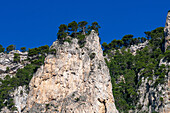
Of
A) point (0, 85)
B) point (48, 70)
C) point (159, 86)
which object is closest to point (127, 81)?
point (159, 86)

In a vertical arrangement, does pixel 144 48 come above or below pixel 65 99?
above

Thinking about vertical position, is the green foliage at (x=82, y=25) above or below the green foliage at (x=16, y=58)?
above

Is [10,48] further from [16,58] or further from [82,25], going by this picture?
[82,25]

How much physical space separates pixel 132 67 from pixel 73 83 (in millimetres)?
23517

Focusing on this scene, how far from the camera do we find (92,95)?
60.8 metres

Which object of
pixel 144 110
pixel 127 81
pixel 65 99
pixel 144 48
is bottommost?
pixel 144 110

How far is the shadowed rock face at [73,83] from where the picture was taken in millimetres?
60281

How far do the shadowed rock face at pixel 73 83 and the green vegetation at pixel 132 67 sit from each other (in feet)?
24.4

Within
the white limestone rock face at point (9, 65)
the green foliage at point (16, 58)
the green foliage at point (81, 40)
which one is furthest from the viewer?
the green foliage at point (16, 58)

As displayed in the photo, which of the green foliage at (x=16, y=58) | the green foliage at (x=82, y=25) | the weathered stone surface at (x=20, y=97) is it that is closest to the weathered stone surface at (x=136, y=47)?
the green foliage at (x=82, y=25)

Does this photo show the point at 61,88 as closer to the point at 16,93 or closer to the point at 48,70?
the point at 48,70

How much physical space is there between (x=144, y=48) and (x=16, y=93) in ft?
146

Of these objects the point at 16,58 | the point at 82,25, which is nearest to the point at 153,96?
the point at 82,25

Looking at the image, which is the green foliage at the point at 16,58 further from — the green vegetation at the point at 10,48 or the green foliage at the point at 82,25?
the green foliage at the point at 82,25
